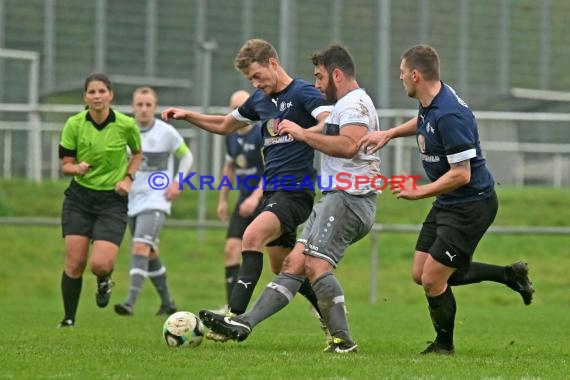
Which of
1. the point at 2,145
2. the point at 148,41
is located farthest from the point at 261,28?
the point at 2,145

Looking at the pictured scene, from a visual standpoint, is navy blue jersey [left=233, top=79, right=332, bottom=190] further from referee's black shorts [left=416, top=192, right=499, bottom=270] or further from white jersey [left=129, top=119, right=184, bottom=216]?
white jersey [left=129, top=119, right=184, bottom=216]

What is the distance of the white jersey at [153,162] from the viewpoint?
1330cm

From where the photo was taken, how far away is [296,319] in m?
12.9

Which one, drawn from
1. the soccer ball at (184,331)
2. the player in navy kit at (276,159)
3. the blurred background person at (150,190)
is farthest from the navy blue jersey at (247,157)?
the soccer ball at (184,331)

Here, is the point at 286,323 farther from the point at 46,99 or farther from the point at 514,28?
the point at 514,28

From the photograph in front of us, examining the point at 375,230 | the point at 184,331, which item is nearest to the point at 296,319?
the point at 375,230

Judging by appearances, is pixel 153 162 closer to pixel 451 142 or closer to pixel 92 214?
pixel 92 214

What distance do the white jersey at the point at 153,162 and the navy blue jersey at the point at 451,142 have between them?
557 cm

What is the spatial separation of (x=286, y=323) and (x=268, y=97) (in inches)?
144

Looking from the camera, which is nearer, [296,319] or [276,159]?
[276,159]

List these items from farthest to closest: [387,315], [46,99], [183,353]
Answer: [46,99], [387,315], [183,353]

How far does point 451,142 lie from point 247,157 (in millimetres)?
5795

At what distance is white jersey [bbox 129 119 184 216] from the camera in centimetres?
1330

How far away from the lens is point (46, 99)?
2353cm
